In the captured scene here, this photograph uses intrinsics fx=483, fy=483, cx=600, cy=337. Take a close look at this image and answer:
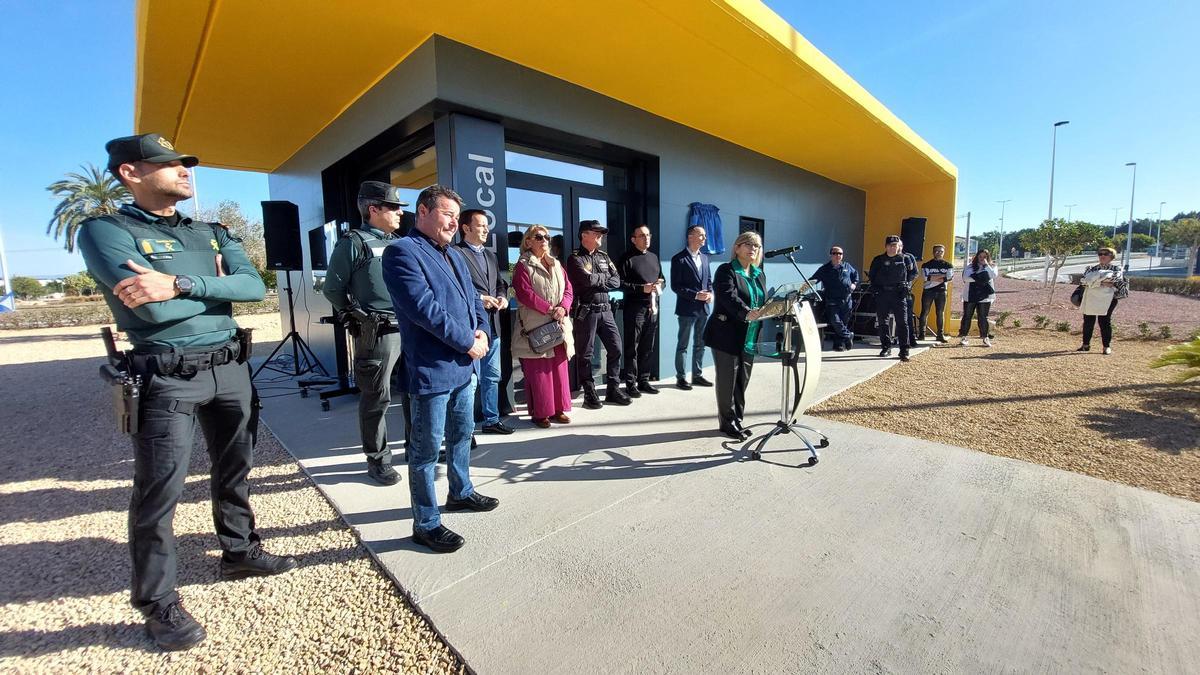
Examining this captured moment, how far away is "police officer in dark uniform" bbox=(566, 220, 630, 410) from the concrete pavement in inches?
53.8

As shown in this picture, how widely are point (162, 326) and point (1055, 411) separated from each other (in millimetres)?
6529

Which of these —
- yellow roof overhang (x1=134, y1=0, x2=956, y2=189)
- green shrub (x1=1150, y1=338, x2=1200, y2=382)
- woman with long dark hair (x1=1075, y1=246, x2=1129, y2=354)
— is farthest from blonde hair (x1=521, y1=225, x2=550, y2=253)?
woman with long dark hair (x1=1075, y1=246, x2=1129, y2=354)

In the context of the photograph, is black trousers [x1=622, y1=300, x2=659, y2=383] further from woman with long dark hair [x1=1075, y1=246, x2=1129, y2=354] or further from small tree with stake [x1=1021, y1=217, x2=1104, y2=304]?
small tree with stake [x1=1021, y1=217, x2=1104, y2=304]

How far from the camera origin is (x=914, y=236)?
9992 mm

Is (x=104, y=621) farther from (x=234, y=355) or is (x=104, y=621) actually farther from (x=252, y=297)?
(x=252, y=297)

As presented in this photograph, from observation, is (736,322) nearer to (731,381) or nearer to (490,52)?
(731,381)

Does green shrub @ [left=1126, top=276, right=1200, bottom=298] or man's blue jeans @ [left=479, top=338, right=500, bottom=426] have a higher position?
green shrub @ [left=1126, top=276, right=1200, bottom=298]

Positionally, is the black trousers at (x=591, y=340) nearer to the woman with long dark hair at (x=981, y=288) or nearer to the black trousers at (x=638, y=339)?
the black trousers at (x=638, y=339)

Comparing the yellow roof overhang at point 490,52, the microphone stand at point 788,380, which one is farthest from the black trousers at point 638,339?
the yellow roof overhang at point 490,52

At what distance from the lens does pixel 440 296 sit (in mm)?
2316

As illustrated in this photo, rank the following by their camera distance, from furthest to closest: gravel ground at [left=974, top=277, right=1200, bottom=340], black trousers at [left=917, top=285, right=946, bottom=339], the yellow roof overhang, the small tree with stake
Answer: the small tree with stake → gravel ground at [left=974, top=277, right=1200, bottom=340] → black trousers at [left=917, top=285, right=946, bottom=339] → the yellow roof overhang

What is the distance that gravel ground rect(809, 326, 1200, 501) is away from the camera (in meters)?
3.37

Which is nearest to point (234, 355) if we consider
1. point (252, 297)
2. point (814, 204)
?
point (252, 297)

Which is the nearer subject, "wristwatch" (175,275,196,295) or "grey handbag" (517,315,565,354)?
"wristwatch" (175,275,196,295)
